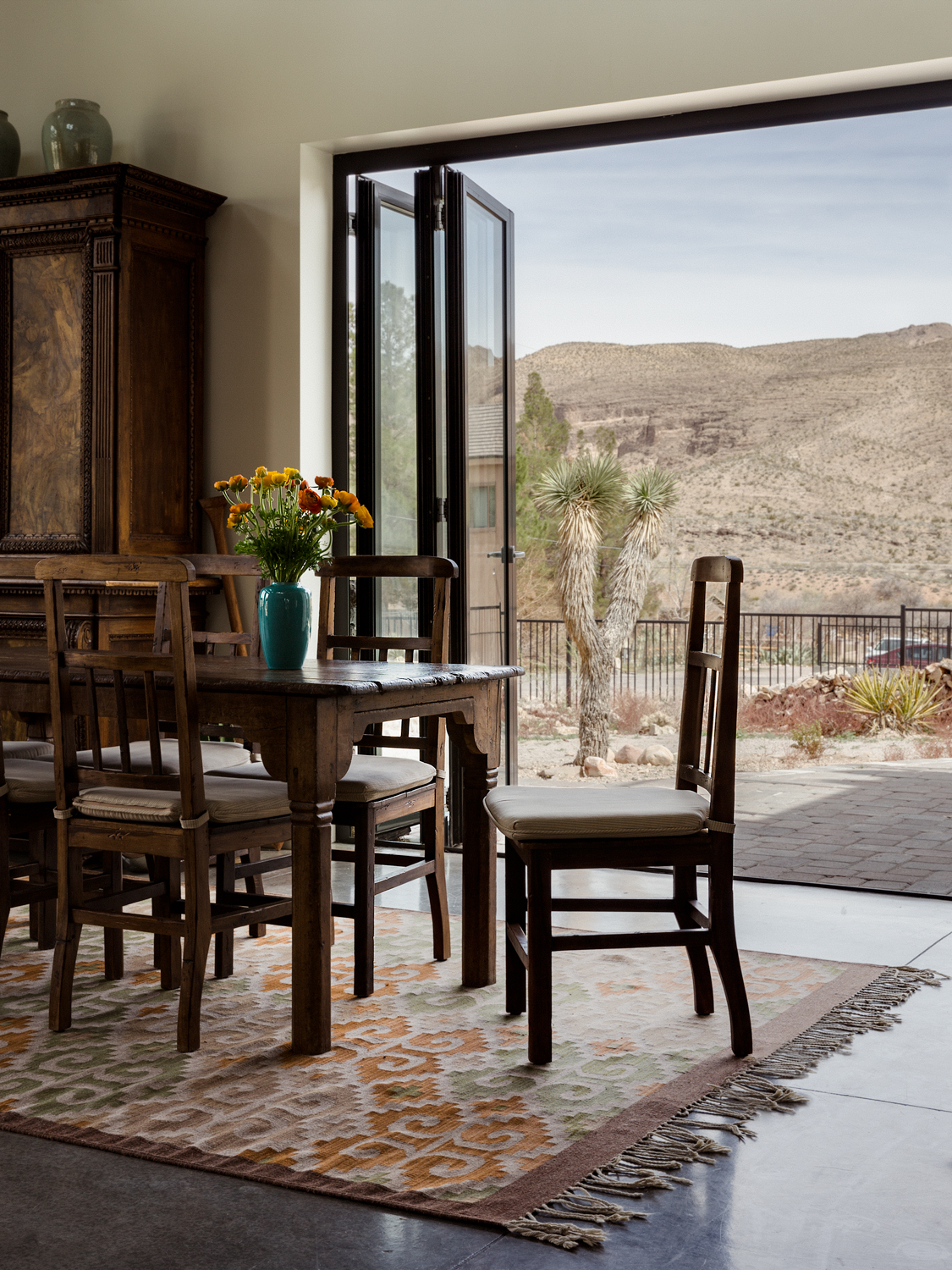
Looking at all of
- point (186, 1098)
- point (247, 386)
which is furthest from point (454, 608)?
point (186, 1098)

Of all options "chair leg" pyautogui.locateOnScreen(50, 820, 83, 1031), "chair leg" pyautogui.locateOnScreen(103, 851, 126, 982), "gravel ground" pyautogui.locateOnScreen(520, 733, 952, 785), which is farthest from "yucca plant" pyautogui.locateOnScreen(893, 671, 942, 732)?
"chair leg" pyautogui.locateOnScreen(50, 820, 83, 1031)

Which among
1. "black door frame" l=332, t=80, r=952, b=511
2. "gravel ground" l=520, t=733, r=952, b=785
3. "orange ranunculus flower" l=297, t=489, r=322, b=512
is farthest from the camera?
"gravel ground" l=520, t=733, r=952, b=785

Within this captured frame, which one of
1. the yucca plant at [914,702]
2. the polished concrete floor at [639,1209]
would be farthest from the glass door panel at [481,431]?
the yucca plant at [914,702]

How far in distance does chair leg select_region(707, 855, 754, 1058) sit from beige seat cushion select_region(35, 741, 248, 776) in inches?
48.8

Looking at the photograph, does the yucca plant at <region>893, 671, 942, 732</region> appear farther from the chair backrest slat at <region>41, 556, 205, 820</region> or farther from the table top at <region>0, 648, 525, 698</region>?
the chair backrest slat at <region>41, 556, 205, 820</region>

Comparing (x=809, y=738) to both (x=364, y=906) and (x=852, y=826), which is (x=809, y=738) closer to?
(x=852, y=826)

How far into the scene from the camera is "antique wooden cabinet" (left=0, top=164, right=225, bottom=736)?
445 cm

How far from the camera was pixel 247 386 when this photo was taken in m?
4.87

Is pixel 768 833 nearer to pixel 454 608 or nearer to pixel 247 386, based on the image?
pixel 454 608

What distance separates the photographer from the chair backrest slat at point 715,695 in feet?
8.54

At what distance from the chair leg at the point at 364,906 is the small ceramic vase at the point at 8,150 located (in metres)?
3.25

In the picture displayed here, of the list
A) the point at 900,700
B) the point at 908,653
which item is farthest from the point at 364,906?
the point at 908,653

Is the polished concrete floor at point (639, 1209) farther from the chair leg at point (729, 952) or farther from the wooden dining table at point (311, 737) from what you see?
the wooden dining table at point (311, 737)

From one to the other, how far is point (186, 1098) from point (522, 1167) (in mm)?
681
